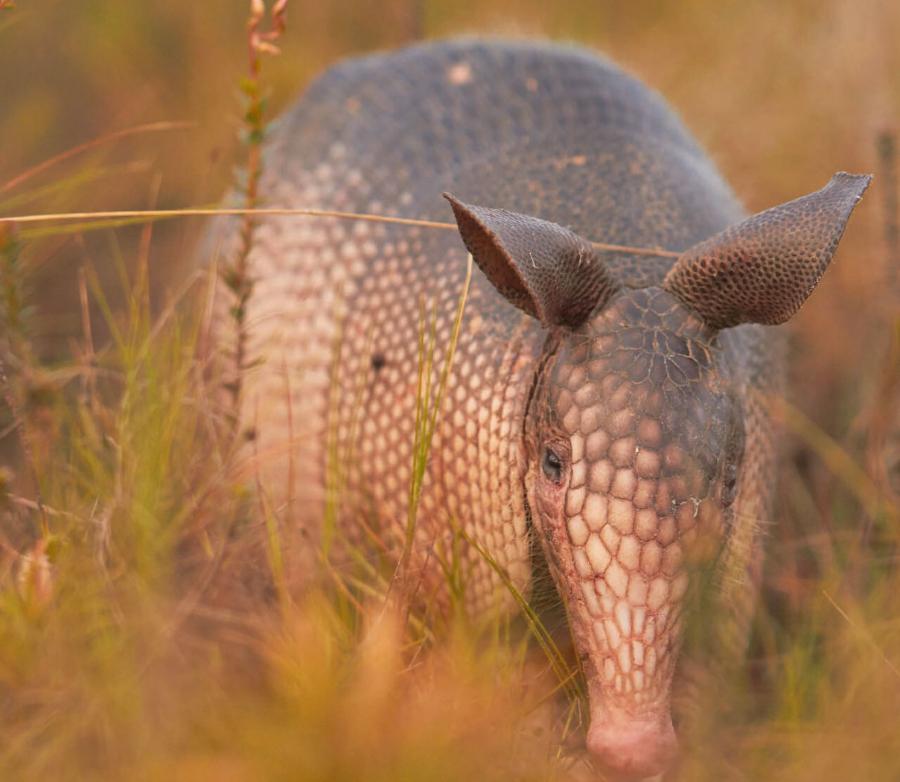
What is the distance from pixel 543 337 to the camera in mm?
3021

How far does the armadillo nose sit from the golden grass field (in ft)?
0.28

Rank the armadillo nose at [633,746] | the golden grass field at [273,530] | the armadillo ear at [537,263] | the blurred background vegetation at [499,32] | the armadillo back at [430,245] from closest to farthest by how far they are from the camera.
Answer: the golden grass field at [273,530]
the armadillo nose at [633,746]
the armadillo ear at [537,263]
the armadillo back at [430,245]
the blurred background vegetation at [499,32]

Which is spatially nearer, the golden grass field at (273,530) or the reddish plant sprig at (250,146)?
the golden grass field at (273,530)

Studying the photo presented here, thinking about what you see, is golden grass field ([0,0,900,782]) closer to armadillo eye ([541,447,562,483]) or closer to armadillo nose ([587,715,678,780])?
armadillo nose ([587,715,678,780])

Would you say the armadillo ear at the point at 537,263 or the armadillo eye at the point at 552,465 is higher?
the armadillo ear at the point at 537,263

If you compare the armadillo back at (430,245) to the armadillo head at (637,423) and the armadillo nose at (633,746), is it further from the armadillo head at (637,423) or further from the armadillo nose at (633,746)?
the armadillo nose at (633,746)

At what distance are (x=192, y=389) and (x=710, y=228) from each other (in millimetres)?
1576

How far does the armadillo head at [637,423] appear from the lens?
257cm

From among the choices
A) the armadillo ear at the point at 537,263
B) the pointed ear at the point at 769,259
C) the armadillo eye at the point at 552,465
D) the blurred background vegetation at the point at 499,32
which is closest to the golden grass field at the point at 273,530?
the blurred background vegetation at the point at 499,32

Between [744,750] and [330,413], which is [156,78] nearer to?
[330,413]

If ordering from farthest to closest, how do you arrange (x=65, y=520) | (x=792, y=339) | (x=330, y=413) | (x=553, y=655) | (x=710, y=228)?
1. (x=792, y=339)
2. (x=330, y=413)
3. (x=710, y=228)
4. (x=65, y=520)
5. (x=553, y=655)

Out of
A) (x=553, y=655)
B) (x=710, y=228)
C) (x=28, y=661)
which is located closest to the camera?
(x=28, y=661)

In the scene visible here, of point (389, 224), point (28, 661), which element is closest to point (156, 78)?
point (389, 224)

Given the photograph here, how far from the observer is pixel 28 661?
8.86 feet
